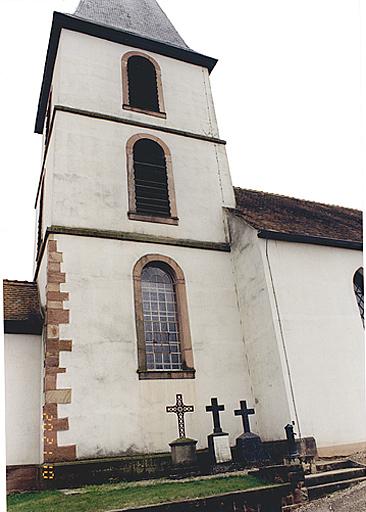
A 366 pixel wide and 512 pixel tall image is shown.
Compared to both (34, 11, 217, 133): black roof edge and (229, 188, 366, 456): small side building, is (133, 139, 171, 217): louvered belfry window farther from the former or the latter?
(34, 11, 217, 133): black roof edge

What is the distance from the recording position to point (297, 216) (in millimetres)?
14578

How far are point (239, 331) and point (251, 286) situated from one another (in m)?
1.23

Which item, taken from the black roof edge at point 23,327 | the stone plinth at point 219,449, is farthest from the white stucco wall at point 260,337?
the black roof edge at point 23,327

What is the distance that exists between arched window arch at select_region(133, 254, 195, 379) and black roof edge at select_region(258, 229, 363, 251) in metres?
2.41

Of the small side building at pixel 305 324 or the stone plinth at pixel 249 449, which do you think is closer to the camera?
the stone plinth at pixel 249 449

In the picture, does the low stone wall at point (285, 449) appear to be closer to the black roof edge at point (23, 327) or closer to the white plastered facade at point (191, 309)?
the white plastered facade at point (191, 309)

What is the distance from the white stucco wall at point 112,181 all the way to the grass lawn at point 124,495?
6082 mm

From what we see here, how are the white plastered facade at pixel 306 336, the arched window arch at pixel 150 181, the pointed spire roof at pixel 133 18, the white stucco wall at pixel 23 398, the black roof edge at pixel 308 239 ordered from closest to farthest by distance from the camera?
1. the white stucco wall at pixel 23 398
2. the white plastered facade at pixel 306 336
3. the black roof edge at pixel 308 239
4. the arched window arch at pixel 150 181
5. the pointed spire roof at pixel 133 18

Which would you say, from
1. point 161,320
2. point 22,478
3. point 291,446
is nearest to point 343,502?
point 291,446

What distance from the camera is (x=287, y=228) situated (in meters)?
12.6

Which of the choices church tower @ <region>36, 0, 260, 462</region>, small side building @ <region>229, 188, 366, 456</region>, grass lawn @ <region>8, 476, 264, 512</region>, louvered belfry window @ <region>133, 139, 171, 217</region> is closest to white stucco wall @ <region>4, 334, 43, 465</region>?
church tower @ <region>36, 0, 260, 462</region>

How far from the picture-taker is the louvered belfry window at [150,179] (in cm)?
1320

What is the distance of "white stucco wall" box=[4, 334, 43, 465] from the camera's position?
9961 mm

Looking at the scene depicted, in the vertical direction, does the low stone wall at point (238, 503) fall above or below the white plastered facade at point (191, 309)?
below
